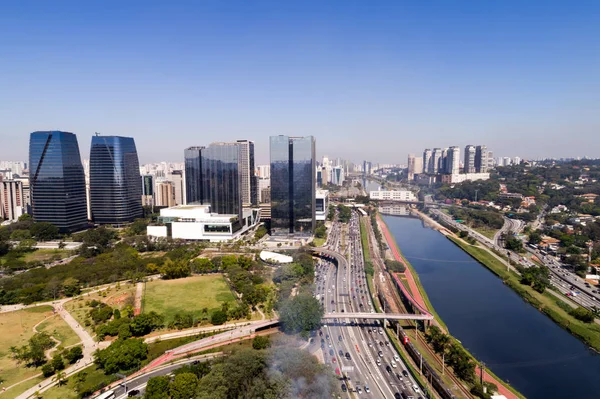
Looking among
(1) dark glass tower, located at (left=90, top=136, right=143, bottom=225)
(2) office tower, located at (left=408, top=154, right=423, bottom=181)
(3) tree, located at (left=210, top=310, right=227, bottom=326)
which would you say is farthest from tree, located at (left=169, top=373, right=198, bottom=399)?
(2) office tower, located at (left=408, top=154, right=423, bottom=181)

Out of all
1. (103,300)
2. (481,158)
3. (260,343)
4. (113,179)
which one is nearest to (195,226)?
(113,179)

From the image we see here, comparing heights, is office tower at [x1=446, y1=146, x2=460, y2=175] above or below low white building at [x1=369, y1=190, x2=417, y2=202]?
above

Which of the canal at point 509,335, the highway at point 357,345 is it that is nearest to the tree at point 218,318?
the highway at point 357,345

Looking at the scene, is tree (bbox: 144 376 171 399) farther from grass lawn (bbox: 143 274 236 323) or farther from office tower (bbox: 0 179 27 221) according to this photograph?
office tower (bbox: 0 179 27 221)

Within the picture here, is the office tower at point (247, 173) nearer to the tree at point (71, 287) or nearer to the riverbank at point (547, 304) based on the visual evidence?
the tree at point (71, 287)

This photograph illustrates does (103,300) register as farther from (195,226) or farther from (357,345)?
(195,226)

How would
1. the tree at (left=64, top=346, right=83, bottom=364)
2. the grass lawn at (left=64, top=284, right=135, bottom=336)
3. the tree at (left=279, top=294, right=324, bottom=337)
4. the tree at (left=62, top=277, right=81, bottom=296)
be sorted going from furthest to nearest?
the tree at (left=62, top=277, right=81, bottom=296) → the grass lawn at (left=64, top=284, right=135, bottom=336) → the tree at (left=279, top=294, right=324, bottom=337) → the tree at (left=64, top=346, right=83, bottom=364)
